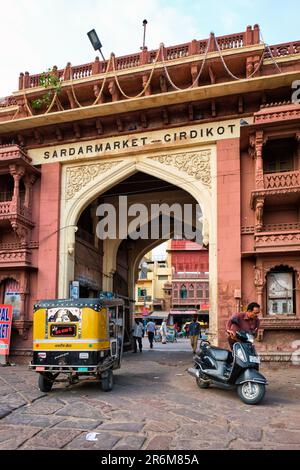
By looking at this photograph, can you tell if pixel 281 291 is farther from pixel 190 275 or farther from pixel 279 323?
pixel 190 275

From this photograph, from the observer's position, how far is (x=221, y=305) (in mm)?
11328

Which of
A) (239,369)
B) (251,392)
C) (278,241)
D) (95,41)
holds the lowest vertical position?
(251,392)

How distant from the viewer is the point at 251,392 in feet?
21.7

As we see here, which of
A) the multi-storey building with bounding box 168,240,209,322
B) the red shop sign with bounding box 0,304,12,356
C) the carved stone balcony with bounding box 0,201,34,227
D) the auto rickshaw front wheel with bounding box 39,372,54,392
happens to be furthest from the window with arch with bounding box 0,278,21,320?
the multi-storey building with bounding box 168,240,209,322

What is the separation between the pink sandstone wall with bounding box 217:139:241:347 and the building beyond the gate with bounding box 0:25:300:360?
28mm

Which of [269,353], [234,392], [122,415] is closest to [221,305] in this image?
[269,353]

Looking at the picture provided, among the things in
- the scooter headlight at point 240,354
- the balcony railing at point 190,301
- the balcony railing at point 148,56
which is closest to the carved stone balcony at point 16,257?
the balcony railing at point 148,56

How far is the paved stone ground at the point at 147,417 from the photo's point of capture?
15.2ft

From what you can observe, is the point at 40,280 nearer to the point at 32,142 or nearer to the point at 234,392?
the point at 32,142

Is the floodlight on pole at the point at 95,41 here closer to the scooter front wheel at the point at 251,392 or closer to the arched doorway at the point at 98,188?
the arched doorway at the point at 98,188

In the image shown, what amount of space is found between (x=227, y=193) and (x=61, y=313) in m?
6.18

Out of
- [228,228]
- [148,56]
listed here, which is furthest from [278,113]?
[148,56]

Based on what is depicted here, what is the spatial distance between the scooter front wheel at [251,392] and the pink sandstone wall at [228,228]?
175 inches

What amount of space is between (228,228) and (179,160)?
2.64 metres
